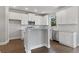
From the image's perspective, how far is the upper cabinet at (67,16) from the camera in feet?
3.96

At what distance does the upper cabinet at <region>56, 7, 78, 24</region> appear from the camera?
3.96 ft

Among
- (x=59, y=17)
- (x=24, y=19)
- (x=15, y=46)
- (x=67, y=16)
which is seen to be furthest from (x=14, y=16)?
(x=67, y=16)

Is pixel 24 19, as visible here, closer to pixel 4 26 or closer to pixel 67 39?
pixel 4 26

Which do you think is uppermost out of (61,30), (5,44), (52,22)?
(52,22)

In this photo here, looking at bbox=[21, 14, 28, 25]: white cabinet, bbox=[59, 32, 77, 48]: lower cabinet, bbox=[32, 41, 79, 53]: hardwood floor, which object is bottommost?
bbox=[32, 41, 79, 53]: hardwood floor

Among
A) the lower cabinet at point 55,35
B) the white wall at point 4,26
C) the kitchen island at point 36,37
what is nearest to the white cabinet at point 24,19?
the white wall at point 4,26

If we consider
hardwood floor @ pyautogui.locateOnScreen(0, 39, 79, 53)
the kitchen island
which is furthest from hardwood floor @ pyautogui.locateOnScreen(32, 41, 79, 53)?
the kitchen island

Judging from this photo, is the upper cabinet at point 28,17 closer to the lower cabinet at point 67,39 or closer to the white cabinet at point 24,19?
the white cabinet at point 24,19

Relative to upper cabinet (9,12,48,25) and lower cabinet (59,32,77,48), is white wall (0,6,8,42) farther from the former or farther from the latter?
lower cabinet (59,32,77,48)
